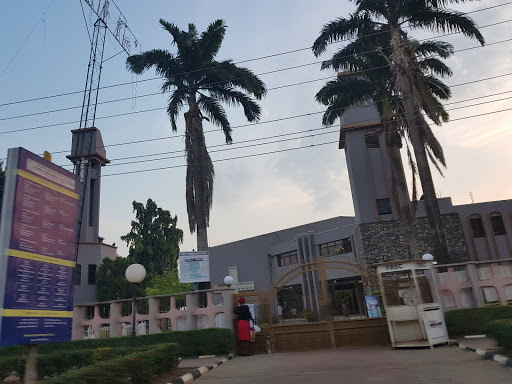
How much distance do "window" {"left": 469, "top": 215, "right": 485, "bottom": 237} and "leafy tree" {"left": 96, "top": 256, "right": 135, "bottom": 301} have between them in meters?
25.9

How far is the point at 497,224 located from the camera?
87.4ft

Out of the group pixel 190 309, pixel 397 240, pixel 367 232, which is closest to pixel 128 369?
pixel 190 309

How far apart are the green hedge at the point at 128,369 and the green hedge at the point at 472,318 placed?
28.1 ft

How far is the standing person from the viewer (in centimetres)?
1259

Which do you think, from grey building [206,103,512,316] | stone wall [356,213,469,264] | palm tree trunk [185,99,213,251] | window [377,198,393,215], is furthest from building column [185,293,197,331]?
window [377,198,393,215]

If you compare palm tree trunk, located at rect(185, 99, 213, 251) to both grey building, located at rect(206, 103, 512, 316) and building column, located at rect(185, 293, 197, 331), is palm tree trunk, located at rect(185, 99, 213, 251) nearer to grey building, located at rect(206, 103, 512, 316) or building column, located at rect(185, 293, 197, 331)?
building column, located at rect(185, 293, 197, 331)

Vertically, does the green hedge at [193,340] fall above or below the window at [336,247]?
below

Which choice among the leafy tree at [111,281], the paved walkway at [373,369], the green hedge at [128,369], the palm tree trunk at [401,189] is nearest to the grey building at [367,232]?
the palm tree trunk at [401,189]

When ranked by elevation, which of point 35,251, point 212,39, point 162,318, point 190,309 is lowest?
point 162,318

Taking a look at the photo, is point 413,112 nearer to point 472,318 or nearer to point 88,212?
point 472,318

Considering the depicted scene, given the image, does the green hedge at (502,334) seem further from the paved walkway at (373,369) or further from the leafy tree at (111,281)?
the leafy tree at (111,281)

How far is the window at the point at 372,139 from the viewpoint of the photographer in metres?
30.5

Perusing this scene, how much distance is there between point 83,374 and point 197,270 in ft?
37.7

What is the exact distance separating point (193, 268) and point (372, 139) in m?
19.6
